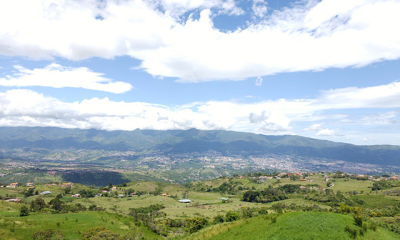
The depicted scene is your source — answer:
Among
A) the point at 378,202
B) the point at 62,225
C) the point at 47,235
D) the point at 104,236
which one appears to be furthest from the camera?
the point at 378,202

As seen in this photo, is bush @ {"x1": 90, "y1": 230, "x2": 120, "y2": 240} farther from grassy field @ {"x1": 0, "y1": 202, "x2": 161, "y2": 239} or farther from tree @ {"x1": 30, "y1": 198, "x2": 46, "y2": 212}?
tree @ {"x1": 30, "y1": 198, "x2": 46, "y2": 212}

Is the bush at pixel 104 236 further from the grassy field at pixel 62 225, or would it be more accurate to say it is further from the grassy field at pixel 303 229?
the grassy field at pixel 303 229

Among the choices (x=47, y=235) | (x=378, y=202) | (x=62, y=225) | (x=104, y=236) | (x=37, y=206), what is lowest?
(x=378, y=202)

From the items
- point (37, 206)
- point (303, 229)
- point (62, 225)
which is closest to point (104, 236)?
point (62, 225)

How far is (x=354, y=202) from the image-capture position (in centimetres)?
10638

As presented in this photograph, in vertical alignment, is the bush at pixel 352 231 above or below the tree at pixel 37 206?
above

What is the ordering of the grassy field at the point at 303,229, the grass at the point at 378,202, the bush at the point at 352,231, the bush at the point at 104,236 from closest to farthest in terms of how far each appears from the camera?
the bush at the point at 352,231
the grassy field at the point at 303,229
the bush at the point at 104,236
the grass at the point at 378,202

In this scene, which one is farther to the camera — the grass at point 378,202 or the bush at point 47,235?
the grass at point 378,202

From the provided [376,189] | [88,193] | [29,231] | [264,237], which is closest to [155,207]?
[88,193]

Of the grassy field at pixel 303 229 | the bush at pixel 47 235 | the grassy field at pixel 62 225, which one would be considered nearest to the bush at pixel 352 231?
the grassy field at pixel 303 229

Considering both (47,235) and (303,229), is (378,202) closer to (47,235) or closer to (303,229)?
(303,229)

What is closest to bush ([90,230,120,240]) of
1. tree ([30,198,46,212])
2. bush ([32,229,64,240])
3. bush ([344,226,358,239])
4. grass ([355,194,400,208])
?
bush ([32,229,64,240])

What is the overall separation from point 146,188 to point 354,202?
155969mm

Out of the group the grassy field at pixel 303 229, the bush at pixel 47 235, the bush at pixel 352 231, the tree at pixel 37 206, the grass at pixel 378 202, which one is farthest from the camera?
the grass at pixel 378 202
